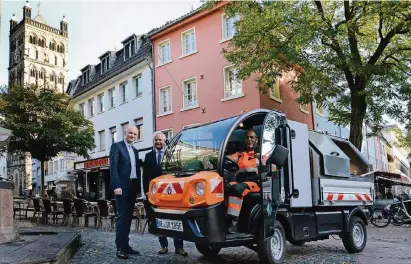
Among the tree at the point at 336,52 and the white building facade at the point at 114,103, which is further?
the white building facade at the point at 114,103

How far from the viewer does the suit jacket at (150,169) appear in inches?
288

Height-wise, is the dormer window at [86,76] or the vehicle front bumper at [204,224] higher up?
the dormer window at [86,76]

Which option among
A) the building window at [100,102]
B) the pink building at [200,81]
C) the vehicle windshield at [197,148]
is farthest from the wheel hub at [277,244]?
the building window at [100,102]

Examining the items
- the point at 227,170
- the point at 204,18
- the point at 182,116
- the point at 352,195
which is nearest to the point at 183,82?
the point at 182,116

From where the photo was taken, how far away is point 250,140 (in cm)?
664

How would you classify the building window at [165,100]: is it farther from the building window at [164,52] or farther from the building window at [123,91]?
the building window at [123,91]

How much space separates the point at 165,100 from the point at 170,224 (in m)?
21.3

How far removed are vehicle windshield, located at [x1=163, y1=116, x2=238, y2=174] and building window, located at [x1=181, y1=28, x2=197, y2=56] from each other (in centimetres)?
1865

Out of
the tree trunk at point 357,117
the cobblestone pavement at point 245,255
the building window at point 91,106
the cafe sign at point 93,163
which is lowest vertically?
the cobblestone pavement at point 245,255

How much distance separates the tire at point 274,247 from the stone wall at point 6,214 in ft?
16.3

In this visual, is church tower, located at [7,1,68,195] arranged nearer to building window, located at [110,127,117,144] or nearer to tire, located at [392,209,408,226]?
building window, located at [110,127,117,144]

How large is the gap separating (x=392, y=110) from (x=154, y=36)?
51.7 feet

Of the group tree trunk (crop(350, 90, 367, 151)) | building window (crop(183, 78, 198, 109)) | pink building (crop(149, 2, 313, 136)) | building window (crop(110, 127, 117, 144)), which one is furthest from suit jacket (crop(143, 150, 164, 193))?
building window (crop(110, 127, 117, 144))

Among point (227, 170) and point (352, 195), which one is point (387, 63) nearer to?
point (352, 195)
